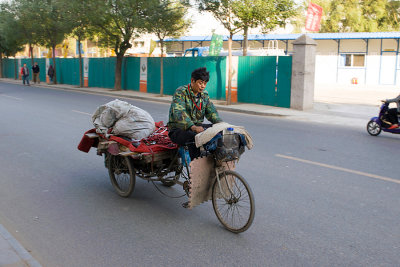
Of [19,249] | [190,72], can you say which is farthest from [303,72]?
[19,249]

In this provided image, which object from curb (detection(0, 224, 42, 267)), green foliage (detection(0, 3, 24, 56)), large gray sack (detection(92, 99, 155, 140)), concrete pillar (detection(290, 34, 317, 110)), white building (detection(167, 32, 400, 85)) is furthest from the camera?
green foliage (detection(0, 3, 24, 56))

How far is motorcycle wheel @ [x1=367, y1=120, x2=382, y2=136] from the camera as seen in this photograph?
11.0 metres

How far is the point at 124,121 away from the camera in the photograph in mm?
5637

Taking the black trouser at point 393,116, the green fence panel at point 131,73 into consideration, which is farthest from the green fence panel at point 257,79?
the green fence panel at point 131,73

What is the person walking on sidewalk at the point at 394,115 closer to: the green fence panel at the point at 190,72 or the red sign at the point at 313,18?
the green fence panel at the point at 190,72

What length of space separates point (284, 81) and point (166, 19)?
8693 millimetres

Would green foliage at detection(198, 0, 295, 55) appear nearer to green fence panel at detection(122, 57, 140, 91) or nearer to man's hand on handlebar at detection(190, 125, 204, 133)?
green fence panel at detection(122, 57, 140, 91)

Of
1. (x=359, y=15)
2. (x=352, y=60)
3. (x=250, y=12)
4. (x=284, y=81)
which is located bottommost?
(x=284, y=81)

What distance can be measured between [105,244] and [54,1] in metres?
32.4

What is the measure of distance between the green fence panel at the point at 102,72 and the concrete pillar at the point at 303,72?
1582 cm

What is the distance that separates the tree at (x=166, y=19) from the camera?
23188mm

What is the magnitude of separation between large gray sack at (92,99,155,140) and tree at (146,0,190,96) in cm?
1808

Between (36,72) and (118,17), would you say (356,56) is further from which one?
(36,72)

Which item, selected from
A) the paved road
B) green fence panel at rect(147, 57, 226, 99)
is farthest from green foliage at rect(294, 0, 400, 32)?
the paved road
